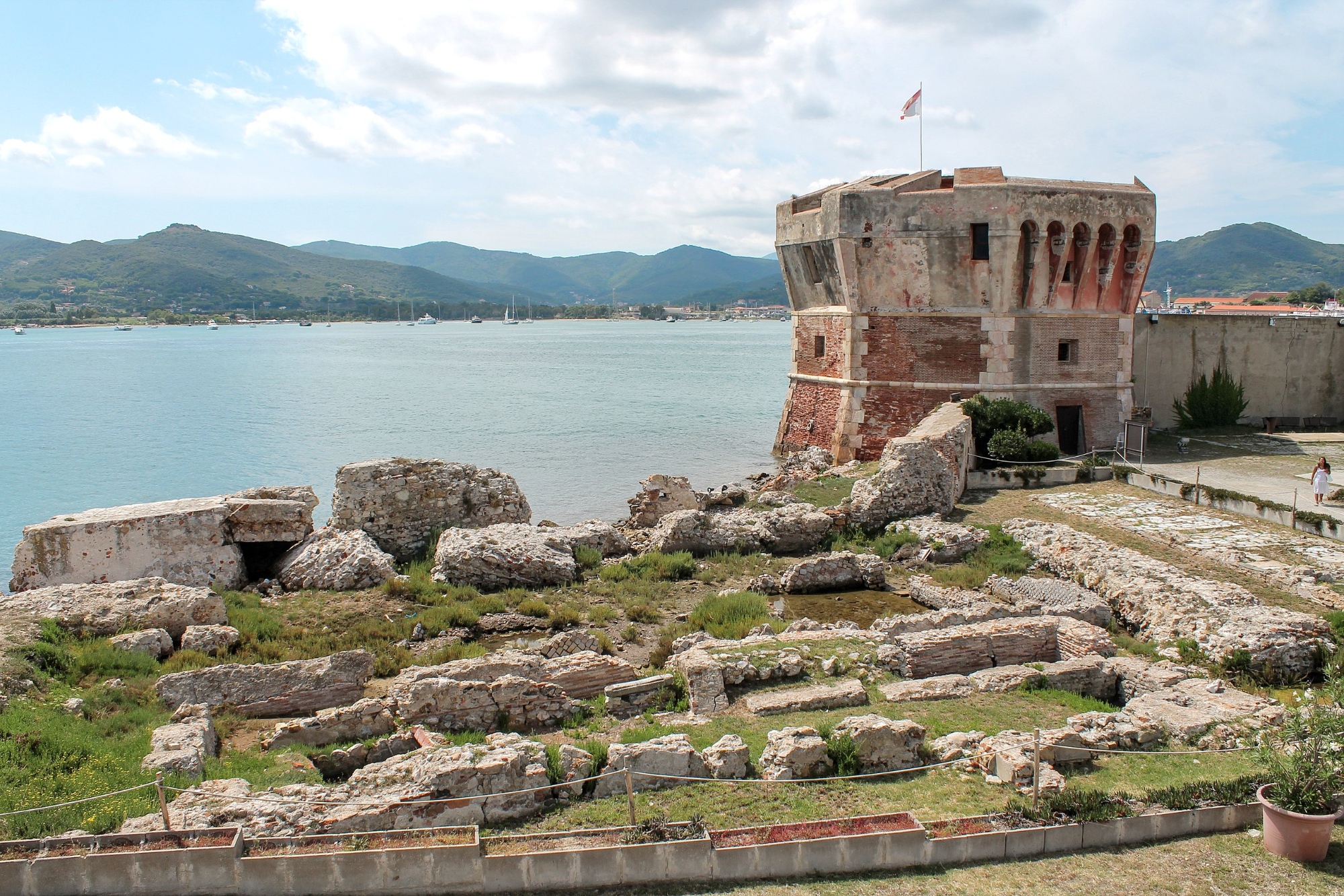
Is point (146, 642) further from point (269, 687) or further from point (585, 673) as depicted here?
point (585, 673)

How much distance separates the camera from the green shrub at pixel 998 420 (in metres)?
24.5

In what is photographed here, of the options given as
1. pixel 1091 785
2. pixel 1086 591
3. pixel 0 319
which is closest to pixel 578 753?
pixel 1091 785

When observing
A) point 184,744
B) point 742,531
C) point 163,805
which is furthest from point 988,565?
point 163,805

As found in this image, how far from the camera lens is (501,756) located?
7.62 meters

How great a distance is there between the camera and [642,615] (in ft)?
49.8

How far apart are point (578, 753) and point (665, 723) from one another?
188cm

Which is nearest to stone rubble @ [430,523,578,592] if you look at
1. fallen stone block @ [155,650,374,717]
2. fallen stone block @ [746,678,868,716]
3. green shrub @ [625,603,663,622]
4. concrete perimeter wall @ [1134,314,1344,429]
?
green shrub @ [625,603,663,622]

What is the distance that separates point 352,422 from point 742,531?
36.5 meters

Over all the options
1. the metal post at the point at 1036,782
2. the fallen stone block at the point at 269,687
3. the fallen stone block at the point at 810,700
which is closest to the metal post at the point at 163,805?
the fallen stone block at the point at 269,687

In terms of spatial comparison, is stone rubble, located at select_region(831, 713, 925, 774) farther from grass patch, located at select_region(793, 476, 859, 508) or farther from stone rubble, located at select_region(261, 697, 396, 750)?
grass patch, located at select_region(793, 476, 859, 508)

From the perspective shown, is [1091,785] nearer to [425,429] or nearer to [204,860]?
[204,860]

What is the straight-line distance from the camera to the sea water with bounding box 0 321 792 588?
108ft

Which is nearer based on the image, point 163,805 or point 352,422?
point 163,805

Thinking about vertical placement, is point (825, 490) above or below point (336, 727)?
above
